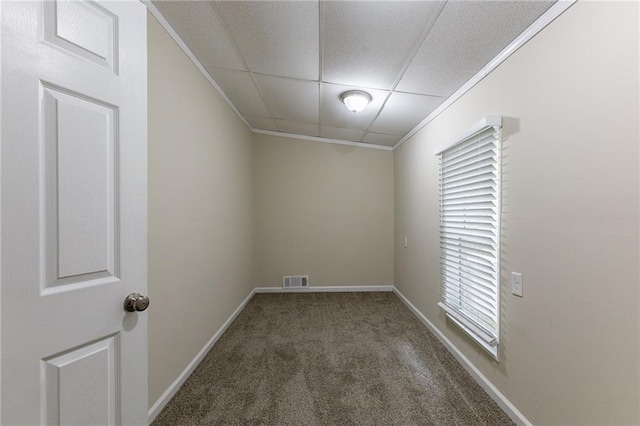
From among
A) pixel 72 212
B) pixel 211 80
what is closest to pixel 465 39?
pixel 211 80

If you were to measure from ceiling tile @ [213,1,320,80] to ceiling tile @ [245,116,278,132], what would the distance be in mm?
1295

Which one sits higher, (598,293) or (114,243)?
(114,243)

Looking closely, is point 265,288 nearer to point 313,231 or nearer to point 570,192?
point 313,231

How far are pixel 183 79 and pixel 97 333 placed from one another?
5.72 feet

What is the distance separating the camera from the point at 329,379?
1.95m

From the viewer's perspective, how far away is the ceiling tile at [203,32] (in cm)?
151

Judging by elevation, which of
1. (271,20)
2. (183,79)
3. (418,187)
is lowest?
(418,187)

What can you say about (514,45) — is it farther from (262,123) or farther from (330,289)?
(330,289)

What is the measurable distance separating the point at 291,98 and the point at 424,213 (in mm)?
1945

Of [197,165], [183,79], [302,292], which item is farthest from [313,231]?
[183,79]

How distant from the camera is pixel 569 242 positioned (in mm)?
1250

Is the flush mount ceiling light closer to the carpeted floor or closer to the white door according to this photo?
the white door

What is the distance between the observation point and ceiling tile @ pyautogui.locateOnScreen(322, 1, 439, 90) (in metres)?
1.41

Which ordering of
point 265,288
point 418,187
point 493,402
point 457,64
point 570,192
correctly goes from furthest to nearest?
point 265,288 → point 418,187 → point 457,64 → point 493,402 → point 570,192
